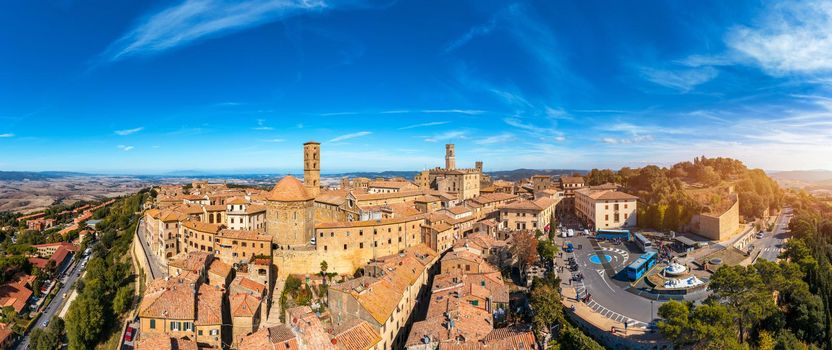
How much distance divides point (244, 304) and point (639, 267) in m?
34.5

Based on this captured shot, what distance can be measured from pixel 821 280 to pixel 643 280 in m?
16.0

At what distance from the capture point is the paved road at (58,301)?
171 feet

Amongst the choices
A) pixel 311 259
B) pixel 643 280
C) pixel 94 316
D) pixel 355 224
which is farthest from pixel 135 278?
pixel 643 280

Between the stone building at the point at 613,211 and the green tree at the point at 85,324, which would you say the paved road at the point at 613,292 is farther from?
the green tree at the point at 85,324

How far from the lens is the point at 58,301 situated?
61.5 m

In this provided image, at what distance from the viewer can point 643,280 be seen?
3431 cm

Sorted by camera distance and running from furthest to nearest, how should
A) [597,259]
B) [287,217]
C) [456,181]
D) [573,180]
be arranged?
1. [573,180]
2. [456,181]
3. [287,217]
4. [597,259]

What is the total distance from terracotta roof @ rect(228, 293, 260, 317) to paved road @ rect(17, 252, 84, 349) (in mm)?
36458

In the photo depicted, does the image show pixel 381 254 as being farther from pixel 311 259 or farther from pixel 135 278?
pixel 135 278

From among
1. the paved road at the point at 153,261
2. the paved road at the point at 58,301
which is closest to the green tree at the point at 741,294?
the paved road at the point at 153,261

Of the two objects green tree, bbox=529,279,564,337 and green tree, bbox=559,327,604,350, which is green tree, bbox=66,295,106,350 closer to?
green tree, bbox=529,279,564,337

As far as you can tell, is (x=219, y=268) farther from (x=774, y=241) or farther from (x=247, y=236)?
(x=774, y=241)

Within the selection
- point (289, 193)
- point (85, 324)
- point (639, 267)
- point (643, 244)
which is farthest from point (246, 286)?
point (643, 244)

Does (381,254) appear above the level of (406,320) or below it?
above
